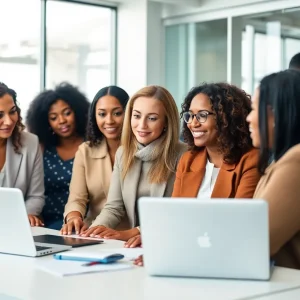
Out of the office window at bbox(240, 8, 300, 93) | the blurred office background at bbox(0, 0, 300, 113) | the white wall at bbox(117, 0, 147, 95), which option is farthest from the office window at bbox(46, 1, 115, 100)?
the office window at bbox(240, 8, 300, 93)

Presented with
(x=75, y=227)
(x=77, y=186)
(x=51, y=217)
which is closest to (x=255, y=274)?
(x=75, y=227)

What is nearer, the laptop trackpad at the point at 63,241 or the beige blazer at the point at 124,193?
the laptop trackpad at the point at 63,241

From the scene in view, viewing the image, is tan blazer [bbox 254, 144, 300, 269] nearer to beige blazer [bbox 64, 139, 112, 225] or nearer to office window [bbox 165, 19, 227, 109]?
beige blazer [bbox 64, 139, 112, 225]

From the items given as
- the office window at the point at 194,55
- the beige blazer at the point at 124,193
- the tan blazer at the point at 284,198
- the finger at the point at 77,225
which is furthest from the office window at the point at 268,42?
the tan blazer at the point at 284,198

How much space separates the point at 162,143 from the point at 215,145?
417mm

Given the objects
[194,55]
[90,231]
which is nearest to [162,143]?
[90,231]

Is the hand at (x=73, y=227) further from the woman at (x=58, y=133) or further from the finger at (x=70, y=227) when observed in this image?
the woman at (x=58, y=133)

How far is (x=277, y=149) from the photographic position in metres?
2.20

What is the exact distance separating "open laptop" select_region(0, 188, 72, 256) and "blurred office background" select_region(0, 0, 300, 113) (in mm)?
3967

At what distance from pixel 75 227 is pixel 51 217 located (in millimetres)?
984

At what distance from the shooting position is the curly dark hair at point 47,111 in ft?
14.0

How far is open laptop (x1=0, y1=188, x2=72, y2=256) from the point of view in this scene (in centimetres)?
234

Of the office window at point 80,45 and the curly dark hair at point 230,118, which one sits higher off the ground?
the office window at point 80,45

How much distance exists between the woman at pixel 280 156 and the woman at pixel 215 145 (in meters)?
0.61
